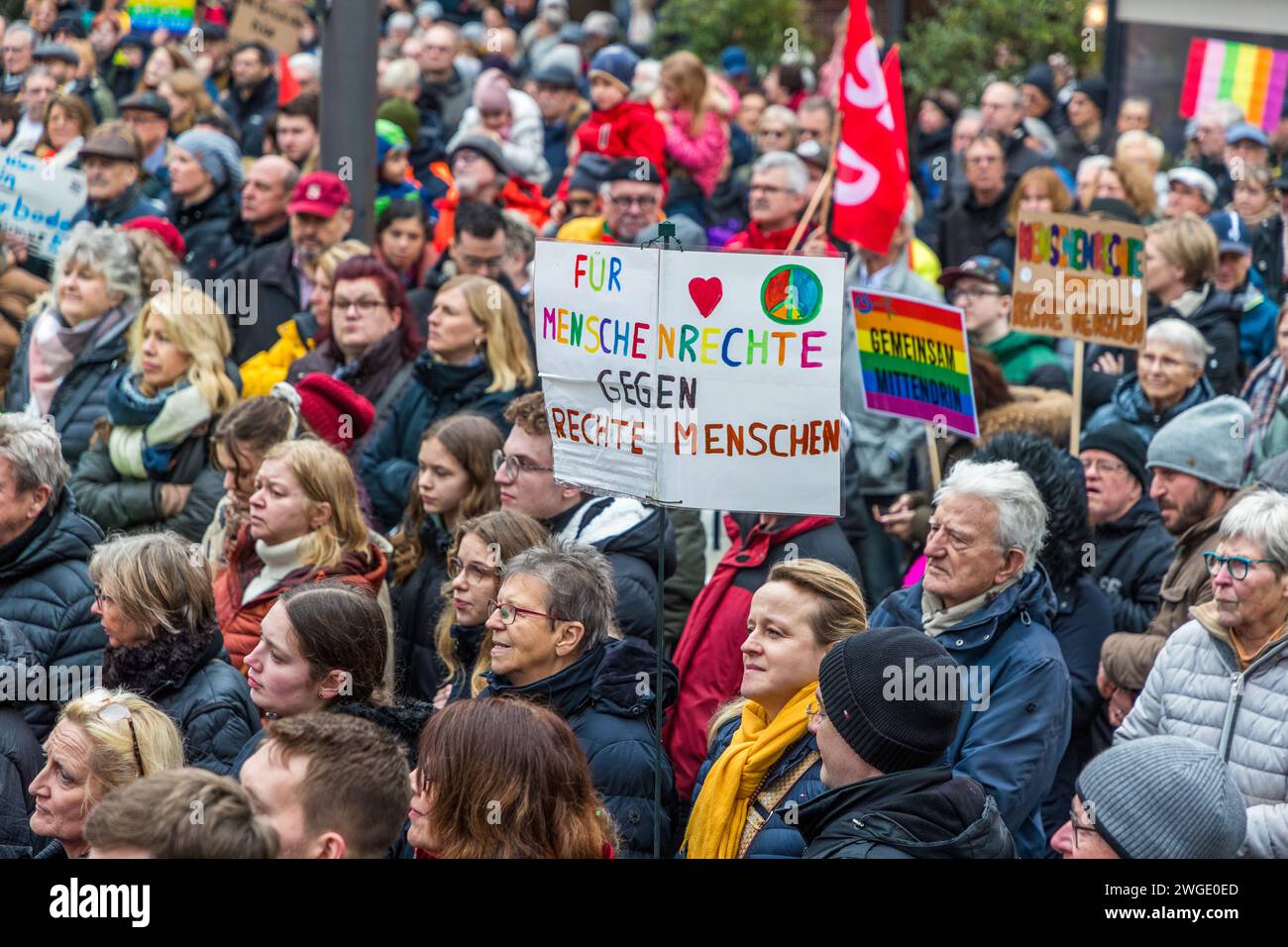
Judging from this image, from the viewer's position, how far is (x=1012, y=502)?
4648 mm

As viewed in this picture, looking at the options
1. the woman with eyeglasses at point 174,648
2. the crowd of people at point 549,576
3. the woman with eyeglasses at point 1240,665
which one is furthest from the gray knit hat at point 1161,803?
the woman with eyeglasses at point 174,648

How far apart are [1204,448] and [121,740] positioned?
3.49 metres

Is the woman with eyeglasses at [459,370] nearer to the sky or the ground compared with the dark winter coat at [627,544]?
nearer to the sky

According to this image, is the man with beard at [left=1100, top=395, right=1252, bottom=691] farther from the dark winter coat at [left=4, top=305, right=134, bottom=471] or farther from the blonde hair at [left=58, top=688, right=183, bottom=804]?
the dark winter coat at [left=4, top=305, right=134, bottom=471]

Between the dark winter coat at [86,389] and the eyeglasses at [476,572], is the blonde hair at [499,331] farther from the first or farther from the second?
the eyeglasses at [476,572]

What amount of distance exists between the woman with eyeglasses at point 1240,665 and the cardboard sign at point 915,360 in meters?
1.70

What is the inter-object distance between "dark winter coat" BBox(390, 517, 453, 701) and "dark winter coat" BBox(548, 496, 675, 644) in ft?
1.62

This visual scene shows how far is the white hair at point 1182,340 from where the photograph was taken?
23.1 feet

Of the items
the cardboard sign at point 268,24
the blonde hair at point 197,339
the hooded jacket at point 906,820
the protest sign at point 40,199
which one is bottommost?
the hooded jacket at point 906,820

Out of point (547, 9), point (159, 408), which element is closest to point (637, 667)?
point (159, 408)

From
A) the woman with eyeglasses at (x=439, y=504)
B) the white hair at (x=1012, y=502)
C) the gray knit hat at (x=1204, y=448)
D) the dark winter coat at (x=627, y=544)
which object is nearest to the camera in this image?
the white hair at (x=1012, y=502)

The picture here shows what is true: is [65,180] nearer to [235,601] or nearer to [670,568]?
[235,601]

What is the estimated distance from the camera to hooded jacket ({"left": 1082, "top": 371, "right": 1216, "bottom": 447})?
7.02m

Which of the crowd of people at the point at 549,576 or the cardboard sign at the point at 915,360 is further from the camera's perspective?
the cardboard sign at the point at 915,360
